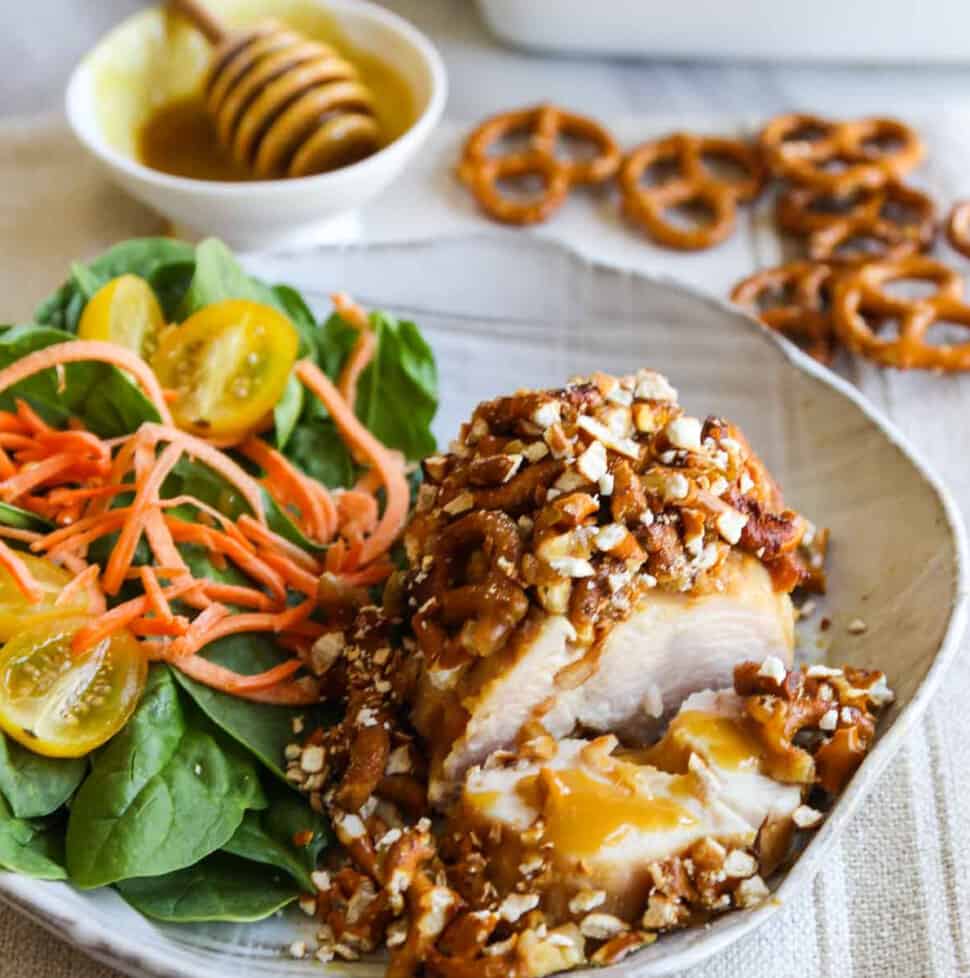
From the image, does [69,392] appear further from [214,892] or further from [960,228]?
[960,228]

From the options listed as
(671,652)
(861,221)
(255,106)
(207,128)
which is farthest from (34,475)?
(861,221)

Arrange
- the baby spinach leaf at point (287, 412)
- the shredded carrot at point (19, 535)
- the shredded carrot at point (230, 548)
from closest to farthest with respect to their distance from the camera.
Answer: the shredded carrot at point (19, 535) → the shredded carrot at point (230, 548) → the baby spinach leaf at point (287, 412)

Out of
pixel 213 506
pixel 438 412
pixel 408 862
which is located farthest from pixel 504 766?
pixel 438 412

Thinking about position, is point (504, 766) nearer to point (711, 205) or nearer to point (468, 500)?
point (468, 500)

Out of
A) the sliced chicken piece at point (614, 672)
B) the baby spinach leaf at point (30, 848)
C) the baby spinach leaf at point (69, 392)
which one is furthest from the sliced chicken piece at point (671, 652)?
the baby spinach leaf at point (69, 392)

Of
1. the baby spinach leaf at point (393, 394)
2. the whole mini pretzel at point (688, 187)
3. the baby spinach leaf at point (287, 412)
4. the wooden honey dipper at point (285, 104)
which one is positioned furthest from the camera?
the whole mini pretzel at point (688, 187)

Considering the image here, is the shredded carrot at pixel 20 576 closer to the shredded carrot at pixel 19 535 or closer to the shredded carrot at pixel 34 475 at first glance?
the shredded carrot at pixel 19 535
